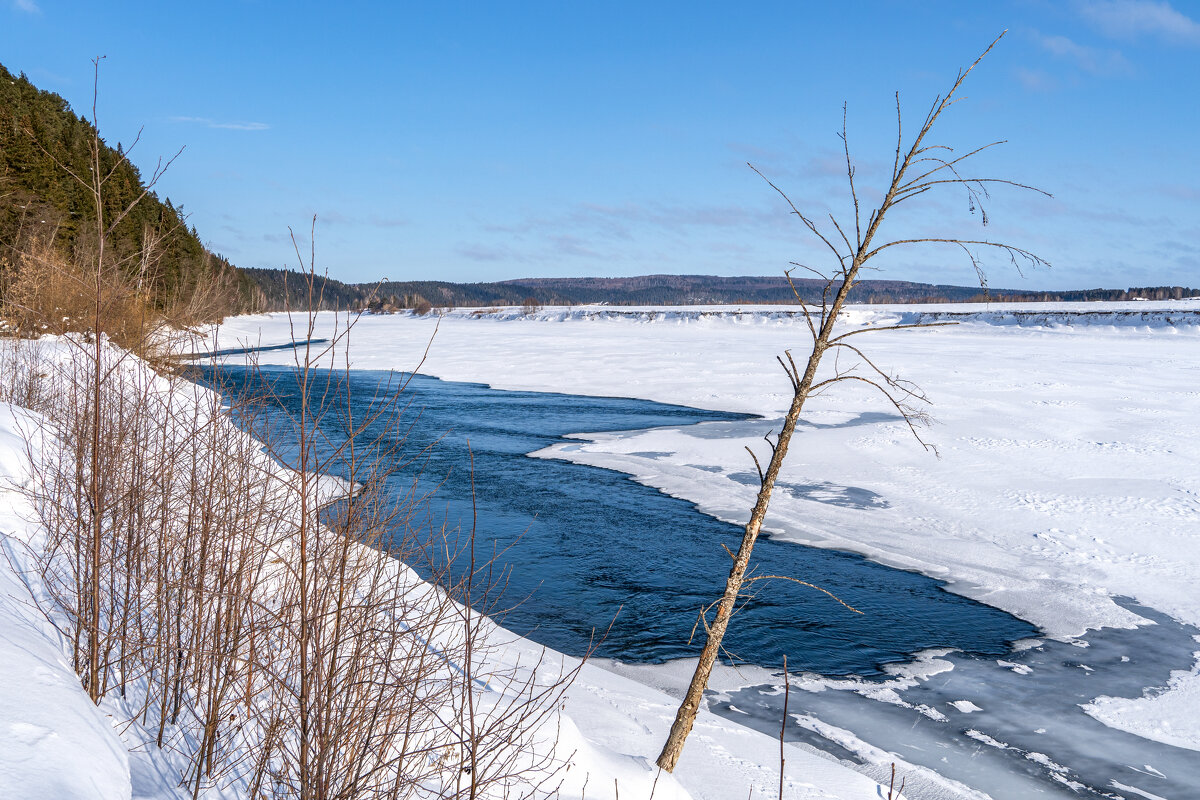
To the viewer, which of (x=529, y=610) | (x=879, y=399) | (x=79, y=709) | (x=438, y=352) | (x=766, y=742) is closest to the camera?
(x=79, y=709)

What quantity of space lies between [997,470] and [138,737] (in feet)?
42.8

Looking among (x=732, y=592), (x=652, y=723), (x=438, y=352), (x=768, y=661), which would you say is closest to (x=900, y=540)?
(x=768, y=661)

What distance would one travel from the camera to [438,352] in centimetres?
3853

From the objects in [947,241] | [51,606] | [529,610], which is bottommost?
[529,610]

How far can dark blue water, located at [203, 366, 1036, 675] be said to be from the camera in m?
7.60

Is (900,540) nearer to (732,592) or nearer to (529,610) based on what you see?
(529,610)

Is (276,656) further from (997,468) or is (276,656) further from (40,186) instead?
(40,186)

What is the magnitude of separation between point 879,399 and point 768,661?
Result: 605 inches

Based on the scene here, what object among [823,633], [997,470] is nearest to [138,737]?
[823,633]

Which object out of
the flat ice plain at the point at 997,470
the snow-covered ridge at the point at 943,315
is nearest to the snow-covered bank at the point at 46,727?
the flat ice plain at the point at 997,470

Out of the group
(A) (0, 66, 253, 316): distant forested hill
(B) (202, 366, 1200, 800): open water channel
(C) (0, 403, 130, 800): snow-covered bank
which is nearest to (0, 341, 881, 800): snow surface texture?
(C) (0, 403, 130, 800): snow-covered bank

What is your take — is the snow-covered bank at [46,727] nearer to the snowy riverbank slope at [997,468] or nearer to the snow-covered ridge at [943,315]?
the snowy riverbank slope at [997,468]

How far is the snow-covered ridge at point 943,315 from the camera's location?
4144 cm

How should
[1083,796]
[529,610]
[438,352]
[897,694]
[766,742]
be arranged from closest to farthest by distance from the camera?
[1083,796] → [766,742] → [897,694] → [529,610] → [438,352]
